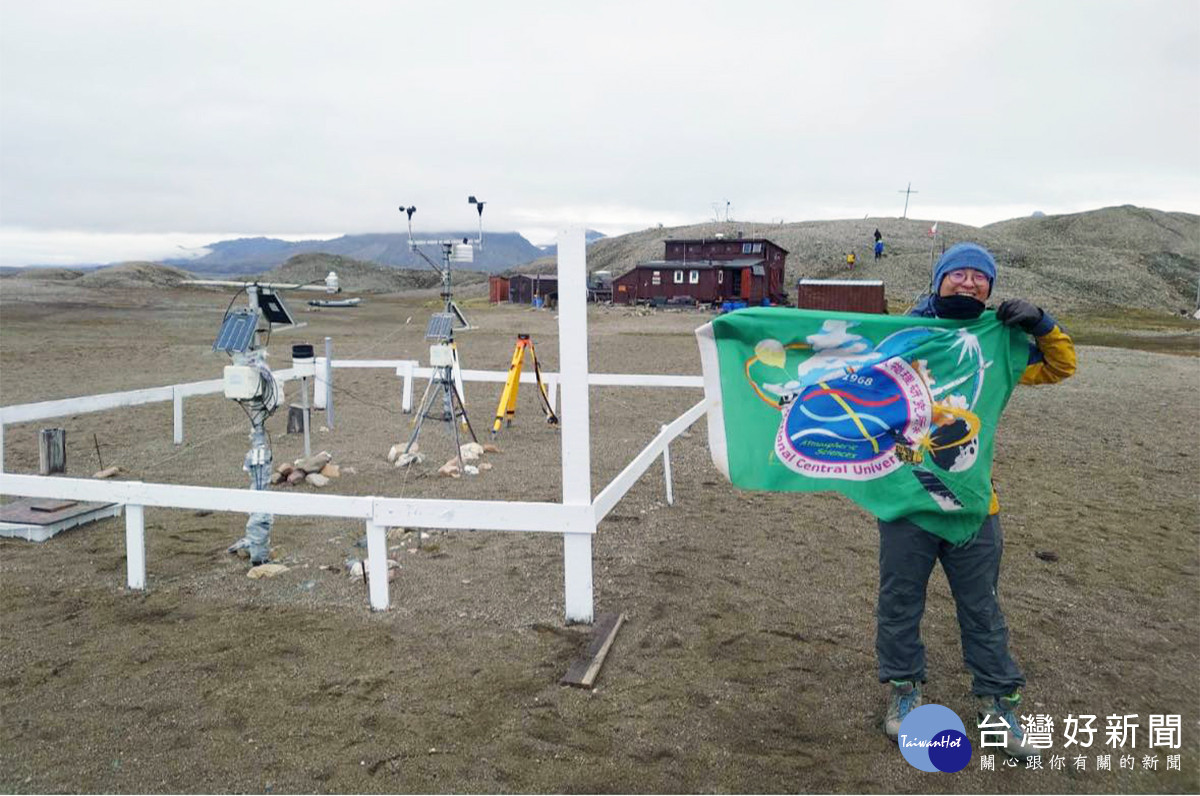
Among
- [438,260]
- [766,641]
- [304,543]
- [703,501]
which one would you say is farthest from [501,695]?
[438,260]

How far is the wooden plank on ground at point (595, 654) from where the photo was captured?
4031 mm

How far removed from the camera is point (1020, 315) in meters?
3.50

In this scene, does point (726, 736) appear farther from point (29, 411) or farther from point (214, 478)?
point (29, 411)

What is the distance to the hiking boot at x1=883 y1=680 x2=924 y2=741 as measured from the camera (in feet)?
11.8

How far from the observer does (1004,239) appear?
81.1 m

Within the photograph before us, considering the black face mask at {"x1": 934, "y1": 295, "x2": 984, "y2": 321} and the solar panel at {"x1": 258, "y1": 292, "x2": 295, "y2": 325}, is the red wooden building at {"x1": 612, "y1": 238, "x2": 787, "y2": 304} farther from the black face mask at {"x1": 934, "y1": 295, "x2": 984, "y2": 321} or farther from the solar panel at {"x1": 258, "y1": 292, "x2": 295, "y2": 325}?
the black face mask at {"x1": 934, "y1": 295, "x2": 984, "y2": 321}

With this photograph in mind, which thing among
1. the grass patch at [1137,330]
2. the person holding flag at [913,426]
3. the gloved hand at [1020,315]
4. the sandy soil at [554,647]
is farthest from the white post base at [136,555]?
the grass patch at [1137,330]

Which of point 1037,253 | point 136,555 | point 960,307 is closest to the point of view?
point 960,307

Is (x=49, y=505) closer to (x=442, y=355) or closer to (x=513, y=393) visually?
(x=442, y=355)

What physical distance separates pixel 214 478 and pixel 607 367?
1203 cm

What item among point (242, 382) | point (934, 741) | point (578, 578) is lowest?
point (934, 741)

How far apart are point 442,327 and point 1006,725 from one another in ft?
23.3

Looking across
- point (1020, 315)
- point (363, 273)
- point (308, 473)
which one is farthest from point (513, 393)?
point (363, 273)

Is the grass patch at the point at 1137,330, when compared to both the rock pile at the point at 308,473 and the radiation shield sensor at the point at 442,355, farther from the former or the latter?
the rock pile at the point at 308,473
